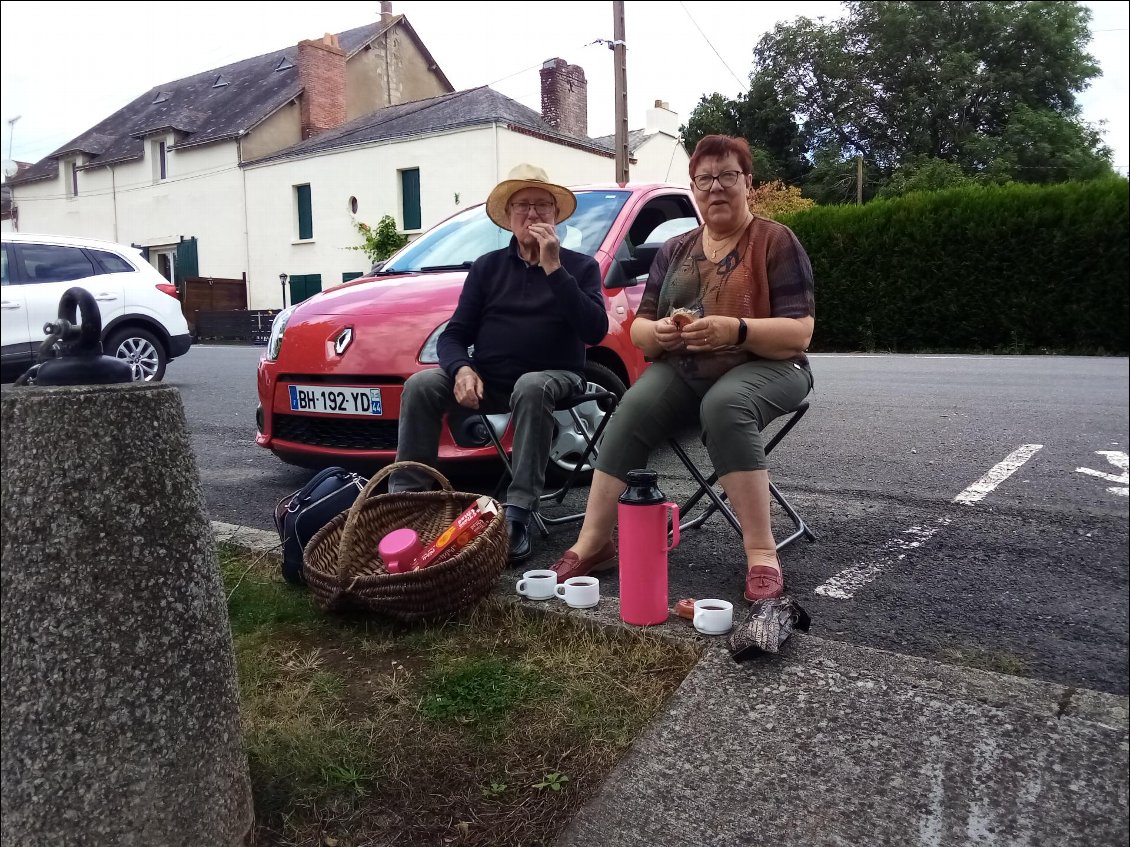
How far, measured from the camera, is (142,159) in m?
2.13

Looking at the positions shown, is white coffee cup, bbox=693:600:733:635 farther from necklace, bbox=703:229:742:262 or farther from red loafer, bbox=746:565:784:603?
necklace, bbox=703:229:742:262

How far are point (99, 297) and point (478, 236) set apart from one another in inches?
113

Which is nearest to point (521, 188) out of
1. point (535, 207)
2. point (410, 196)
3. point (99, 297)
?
point (535, 207)

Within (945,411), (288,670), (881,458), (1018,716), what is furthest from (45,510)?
(881,458)

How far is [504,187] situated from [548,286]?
38 cm

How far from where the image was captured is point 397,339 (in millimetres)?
3551

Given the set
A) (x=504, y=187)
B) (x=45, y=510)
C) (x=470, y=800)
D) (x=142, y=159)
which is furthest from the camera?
(x=504, y=187)

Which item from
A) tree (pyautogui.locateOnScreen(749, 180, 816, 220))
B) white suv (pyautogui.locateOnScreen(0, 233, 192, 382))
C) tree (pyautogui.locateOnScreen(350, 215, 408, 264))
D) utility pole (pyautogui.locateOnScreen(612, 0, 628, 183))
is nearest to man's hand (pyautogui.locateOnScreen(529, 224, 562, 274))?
tree (pyautogui.locateOnScreen(350, 215, 408, 264))

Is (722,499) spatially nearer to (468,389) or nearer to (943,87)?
(468,389)

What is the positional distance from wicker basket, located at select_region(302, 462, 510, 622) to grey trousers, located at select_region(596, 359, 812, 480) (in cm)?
44

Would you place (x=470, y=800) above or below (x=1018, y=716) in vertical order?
below

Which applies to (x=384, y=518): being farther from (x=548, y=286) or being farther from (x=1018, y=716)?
(x=1018, y=716)

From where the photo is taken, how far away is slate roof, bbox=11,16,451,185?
1.78m

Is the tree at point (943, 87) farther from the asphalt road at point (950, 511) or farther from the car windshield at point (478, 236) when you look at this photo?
the car windshield at point (478, 236)
